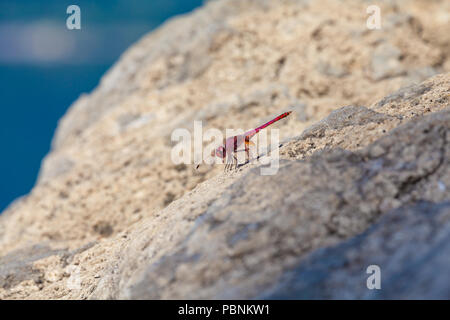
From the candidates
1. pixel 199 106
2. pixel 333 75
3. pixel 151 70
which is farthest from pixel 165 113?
pixel 333 75

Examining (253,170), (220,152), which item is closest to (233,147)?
(220,152)

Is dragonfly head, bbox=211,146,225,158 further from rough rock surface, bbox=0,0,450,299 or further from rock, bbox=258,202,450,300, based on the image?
rock, bbox=258,202,450,300

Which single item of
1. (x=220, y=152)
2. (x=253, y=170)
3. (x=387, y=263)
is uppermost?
(x=220, y=152)

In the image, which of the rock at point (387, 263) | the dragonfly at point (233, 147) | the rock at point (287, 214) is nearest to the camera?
the rock at point (387, 263)

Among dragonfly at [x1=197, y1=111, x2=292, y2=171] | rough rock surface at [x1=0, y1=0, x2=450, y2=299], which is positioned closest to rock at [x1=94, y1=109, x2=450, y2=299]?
rough rock surface at [x1=0, y1=0, x2=450, y2=299]

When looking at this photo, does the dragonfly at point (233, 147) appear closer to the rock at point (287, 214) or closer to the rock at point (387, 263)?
the rock at point (287, 214)

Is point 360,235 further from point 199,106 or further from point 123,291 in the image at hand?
point 199,106

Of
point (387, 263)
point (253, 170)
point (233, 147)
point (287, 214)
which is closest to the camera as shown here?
point (387, 263)

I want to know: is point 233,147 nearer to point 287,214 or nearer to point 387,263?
point 287,214

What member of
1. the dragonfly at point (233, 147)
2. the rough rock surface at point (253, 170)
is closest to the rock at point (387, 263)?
the rough rock surface at point (253, 170)

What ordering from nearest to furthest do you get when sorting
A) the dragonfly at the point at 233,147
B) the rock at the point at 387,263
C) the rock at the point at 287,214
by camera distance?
1. the rock at the point at 387,263
2. the rock at the point at 287,214
3. the dragonfly at the point at 233,147
